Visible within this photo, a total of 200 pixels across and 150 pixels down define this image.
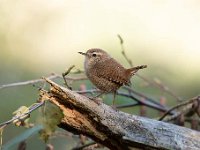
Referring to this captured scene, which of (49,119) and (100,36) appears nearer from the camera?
(49,119)

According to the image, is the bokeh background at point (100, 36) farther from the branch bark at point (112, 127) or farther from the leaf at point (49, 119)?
the leaf at point (49, 119)

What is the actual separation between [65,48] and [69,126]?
450 cm

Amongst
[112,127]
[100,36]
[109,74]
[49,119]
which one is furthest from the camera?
[100,36]

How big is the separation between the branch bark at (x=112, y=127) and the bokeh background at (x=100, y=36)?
2.61 m

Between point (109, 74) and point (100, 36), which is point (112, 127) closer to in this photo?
point (109, 74)

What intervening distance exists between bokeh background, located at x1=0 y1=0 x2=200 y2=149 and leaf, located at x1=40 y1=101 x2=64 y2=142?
3.13m

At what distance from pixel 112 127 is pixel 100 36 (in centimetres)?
450

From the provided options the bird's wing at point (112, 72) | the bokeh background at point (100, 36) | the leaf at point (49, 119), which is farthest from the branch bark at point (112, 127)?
the bokeh background at point (100, 36)

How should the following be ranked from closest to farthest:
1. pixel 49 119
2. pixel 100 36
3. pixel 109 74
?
pixel 49 119, pixel 109 74, pixel 100 36

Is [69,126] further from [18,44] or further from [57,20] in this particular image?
[57,20]

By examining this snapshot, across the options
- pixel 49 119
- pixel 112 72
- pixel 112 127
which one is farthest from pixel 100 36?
pixel 49 119

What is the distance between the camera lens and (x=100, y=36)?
7594 mm

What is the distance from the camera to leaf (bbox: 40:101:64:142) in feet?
8.60

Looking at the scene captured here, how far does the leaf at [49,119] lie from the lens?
8.60 feet
